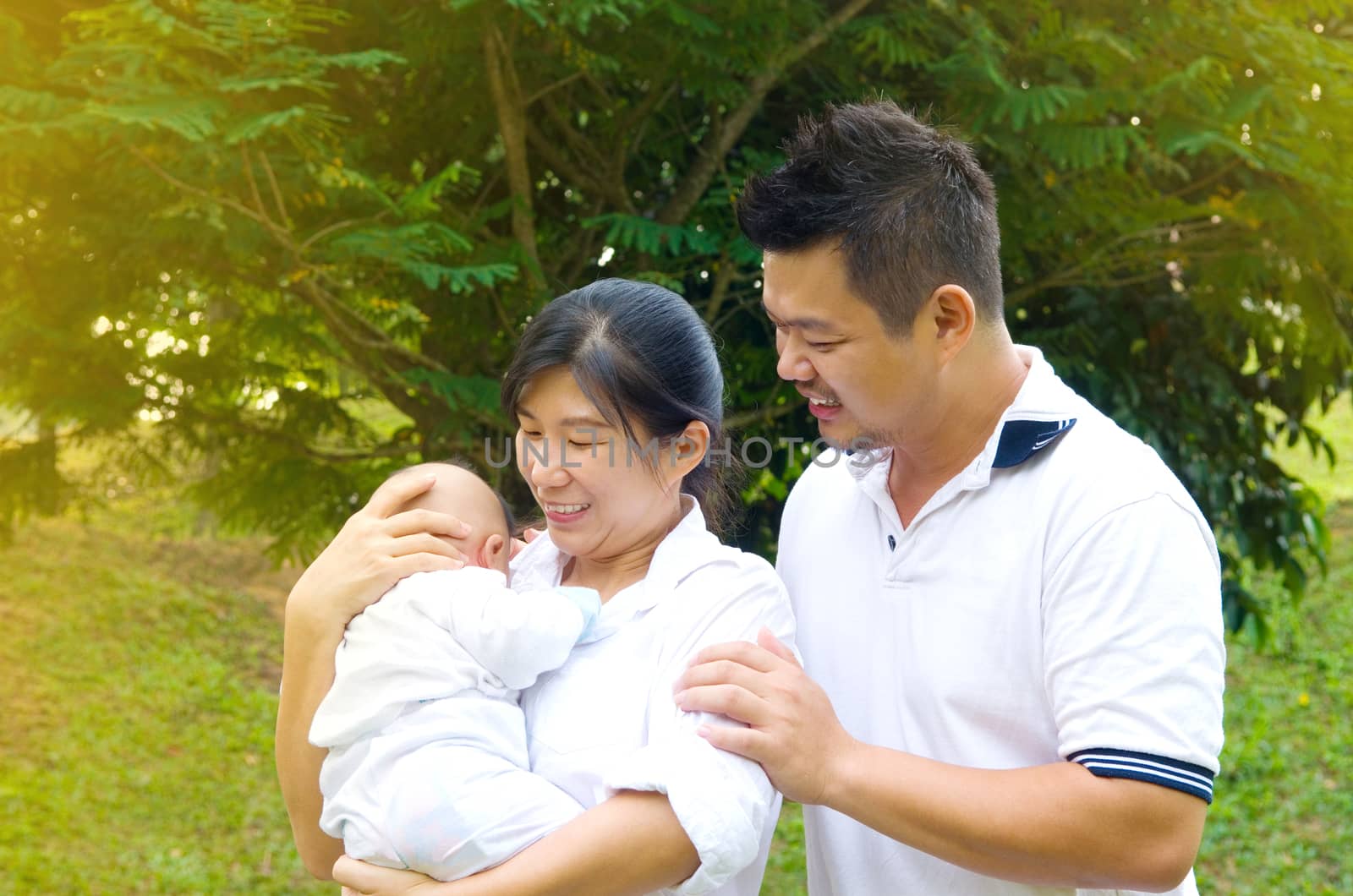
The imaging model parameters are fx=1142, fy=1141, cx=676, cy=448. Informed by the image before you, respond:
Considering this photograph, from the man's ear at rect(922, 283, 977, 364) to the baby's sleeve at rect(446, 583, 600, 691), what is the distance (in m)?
0.70

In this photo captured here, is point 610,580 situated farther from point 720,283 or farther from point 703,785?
point 720,283

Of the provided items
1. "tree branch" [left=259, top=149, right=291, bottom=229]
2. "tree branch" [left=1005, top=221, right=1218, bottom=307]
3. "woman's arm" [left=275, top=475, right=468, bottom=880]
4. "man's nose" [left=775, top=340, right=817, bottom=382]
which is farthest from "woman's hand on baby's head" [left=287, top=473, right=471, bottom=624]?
"tree branch" [left=1005, top=221, right=1218, bottom=307]

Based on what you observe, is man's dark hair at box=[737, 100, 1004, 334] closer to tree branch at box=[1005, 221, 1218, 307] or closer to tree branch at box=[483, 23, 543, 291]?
tree branch at box=[483, 23, 543, 291]

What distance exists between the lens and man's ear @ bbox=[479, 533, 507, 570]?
2.03 meters

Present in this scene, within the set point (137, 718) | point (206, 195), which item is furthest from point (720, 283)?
point (137, 718)

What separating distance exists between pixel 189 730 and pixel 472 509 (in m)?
5.53

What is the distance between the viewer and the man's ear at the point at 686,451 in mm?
1937

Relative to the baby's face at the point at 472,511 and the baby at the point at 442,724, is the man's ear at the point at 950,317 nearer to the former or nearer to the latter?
the baby at the point at 442,724

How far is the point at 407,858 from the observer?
5.36ft

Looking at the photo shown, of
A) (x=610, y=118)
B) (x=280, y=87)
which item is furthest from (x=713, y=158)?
(x=280, y=87)

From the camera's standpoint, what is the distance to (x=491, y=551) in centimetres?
204

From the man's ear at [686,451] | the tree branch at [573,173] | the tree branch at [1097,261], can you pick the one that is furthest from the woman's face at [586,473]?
the tree branch at [1097,261]

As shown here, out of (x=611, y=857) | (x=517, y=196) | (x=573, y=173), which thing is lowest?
(x=611, y=857)

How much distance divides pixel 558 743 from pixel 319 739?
0.38 metres
